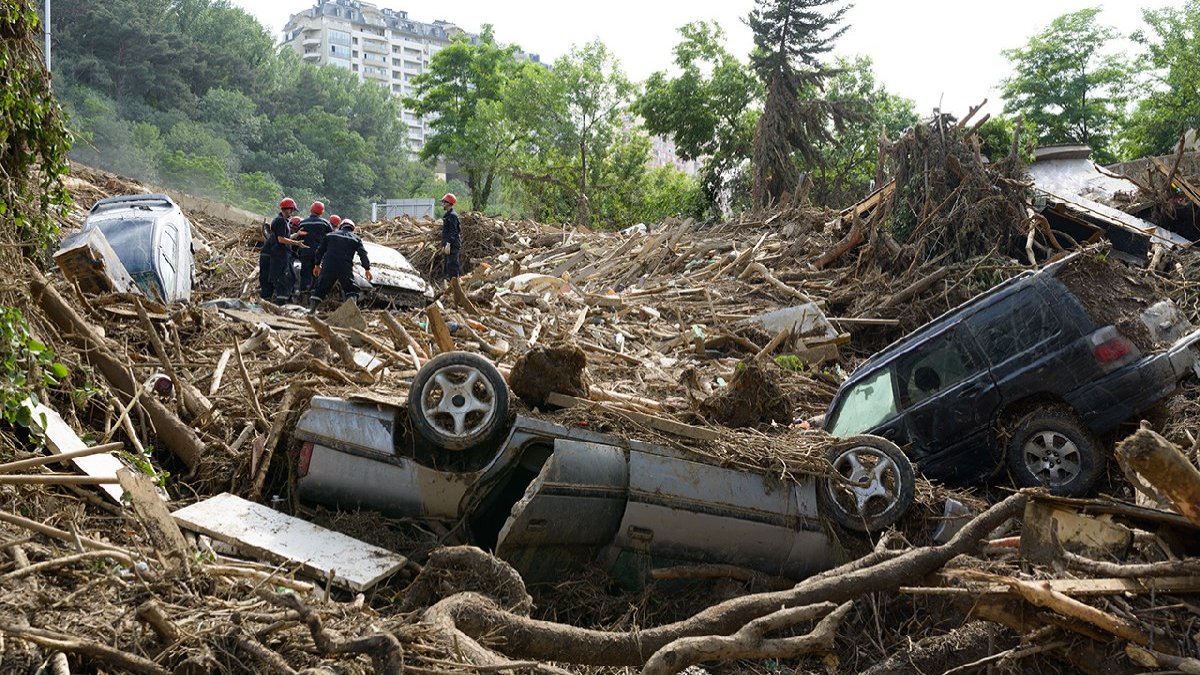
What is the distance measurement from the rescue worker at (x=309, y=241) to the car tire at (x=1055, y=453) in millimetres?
10466

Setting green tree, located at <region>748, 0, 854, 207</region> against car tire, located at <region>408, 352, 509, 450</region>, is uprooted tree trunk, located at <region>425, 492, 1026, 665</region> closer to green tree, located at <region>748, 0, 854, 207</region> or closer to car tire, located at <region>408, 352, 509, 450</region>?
car tire, located at <region>408, 352, 509, 450</region>

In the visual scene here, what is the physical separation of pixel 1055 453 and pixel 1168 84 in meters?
47.9

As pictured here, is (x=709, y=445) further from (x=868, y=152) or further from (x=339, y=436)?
(x=868, y=152)

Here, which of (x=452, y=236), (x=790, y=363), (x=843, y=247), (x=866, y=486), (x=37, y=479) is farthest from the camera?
(x=452, y=236)

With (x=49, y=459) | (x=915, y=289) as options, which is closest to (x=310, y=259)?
(x=915, y=289)

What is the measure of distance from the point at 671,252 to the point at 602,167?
38.2m

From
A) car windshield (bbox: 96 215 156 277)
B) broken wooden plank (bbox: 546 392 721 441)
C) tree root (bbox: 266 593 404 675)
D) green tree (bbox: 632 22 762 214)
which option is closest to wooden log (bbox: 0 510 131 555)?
tree root (bbox: 266 593 404 675)

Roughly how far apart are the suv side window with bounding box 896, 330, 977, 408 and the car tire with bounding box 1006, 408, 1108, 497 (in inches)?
26.8

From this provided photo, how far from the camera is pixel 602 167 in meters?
57.1

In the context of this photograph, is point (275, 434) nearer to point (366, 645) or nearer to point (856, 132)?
point (366, 645)

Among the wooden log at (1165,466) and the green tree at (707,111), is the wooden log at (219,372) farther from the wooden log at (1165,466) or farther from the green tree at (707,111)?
the green tree at (707,111)

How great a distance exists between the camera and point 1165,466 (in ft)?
13.9

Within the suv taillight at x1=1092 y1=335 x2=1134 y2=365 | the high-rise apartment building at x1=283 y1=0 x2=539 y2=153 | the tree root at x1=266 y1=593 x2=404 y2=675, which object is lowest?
the tree root at x1=266 y1=593 x2=404 y2=675

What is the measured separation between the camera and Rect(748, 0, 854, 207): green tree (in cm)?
3462
